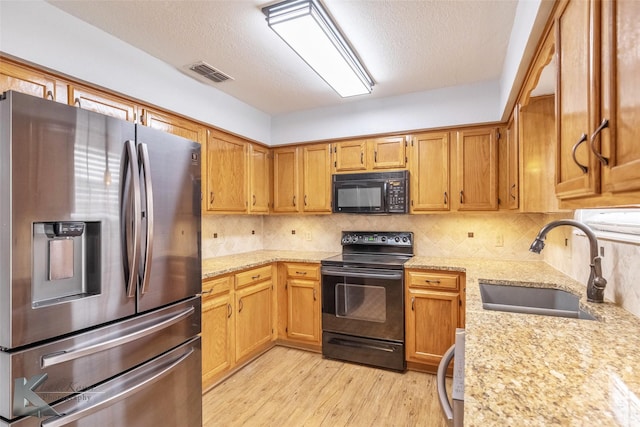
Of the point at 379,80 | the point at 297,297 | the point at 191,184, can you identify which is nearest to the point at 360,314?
the point at 297,297

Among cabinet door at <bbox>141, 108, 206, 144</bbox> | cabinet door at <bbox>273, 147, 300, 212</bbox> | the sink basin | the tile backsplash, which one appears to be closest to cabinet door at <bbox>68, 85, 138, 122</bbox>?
cabinet door at <bbox>141, 108, 206, 144</bbox>

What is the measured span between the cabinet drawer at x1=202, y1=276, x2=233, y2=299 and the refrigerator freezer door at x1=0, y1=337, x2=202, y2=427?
0.49 m

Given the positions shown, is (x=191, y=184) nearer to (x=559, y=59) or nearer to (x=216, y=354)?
(x=216, y=354)

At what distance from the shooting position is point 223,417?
6.80ft

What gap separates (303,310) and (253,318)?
0.50 metres

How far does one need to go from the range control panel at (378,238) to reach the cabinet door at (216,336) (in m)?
1.43

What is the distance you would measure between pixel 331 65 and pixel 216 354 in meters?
2.33

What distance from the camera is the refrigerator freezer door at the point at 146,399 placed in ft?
4.03

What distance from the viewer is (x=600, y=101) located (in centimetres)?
76

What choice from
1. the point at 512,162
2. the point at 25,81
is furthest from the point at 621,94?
the point at 25,81

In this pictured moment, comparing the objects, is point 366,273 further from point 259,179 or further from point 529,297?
point 259,179

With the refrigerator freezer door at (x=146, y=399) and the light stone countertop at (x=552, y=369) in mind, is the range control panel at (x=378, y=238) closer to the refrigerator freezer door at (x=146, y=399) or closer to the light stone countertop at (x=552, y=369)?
the light stone countertop at (x=552, y=369)

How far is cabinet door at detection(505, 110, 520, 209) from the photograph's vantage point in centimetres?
224

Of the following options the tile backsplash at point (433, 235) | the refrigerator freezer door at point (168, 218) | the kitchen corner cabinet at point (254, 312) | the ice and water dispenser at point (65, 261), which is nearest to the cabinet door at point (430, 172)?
the tile backsplash at point (433, 235)
